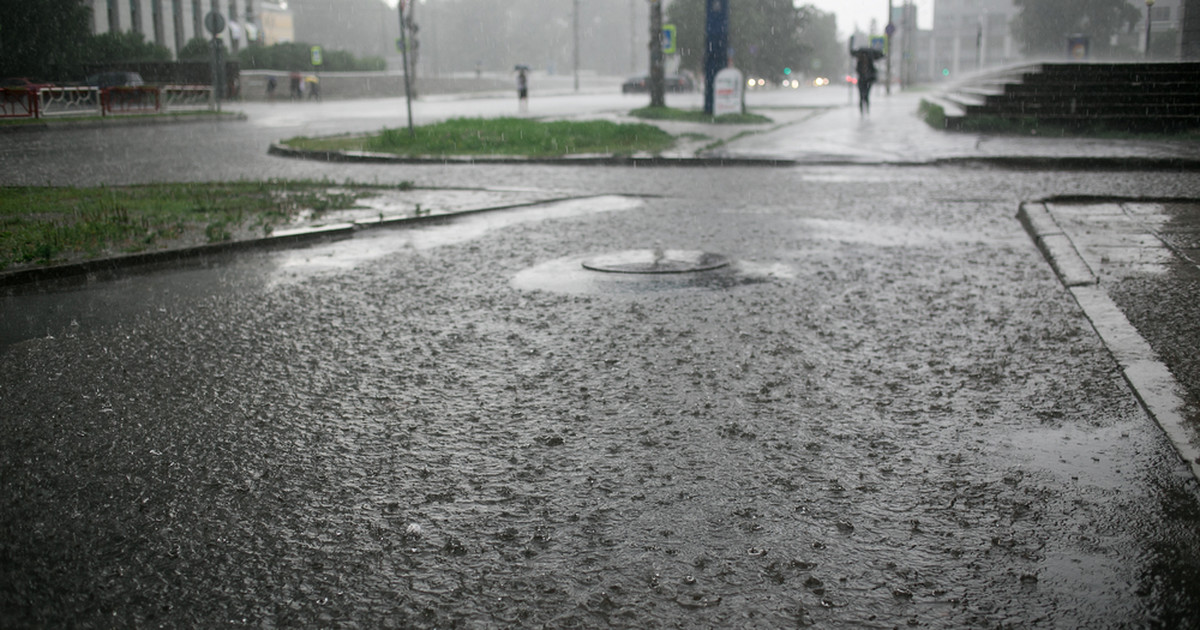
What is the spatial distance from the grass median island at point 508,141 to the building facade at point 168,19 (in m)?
36.5

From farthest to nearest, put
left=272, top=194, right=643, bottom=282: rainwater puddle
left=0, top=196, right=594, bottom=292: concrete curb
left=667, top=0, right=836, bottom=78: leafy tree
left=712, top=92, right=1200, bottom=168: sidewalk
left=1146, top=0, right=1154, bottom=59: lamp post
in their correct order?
left=667, top=0, right=836, bottom=78: leafy tree, left=1146, top=0, right=1154, bottom=59: lamp post, left=712, top=92, right=1200, bottom=168: sidewalk, left=272, top=194, right=643, bottom=282: rainwater puddle, left=0, top=196, right=594, bottom=292: concrete curb

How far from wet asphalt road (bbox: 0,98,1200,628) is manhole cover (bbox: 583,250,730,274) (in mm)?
229

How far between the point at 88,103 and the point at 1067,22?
54.9 m

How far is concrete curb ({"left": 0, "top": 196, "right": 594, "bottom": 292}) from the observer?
635cm

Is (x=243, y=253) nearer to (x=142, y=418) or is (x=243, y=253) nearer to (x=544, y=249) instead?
(x=544, y=249)

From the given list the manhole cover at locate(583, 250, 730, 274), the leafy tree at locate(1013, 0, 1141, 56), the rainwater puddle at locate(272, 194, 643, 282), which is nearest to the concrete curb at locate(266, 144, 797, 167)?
the rainwater puddle at locate(272, 194, 643, 282)

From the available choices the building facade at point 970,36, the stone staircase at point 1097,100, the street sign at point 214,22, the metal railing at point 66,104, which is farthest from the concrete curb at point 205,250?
the building facade at point 970,36

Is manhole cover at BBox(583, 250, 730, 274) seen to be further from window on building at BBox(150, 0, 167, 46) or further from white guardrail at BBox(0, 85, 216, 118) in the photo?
window on building at BBox(150, 0, 167, 46)

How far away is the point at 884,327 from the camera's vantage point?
16.8 feet

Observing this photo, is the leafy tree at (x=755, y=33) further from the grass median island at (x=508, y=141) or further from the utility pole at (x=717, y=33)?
the grass median island at (x=508, y=141)

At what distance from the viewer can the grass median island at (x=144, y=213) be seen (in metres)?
7.18

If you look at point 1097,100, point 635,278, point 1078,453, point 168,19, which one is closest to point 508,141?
point 1097,100

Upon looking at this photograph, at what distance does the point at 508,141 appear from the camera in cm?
1767

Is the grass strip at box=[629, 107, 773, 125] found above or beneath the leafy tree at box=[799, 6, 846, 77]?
beneath
